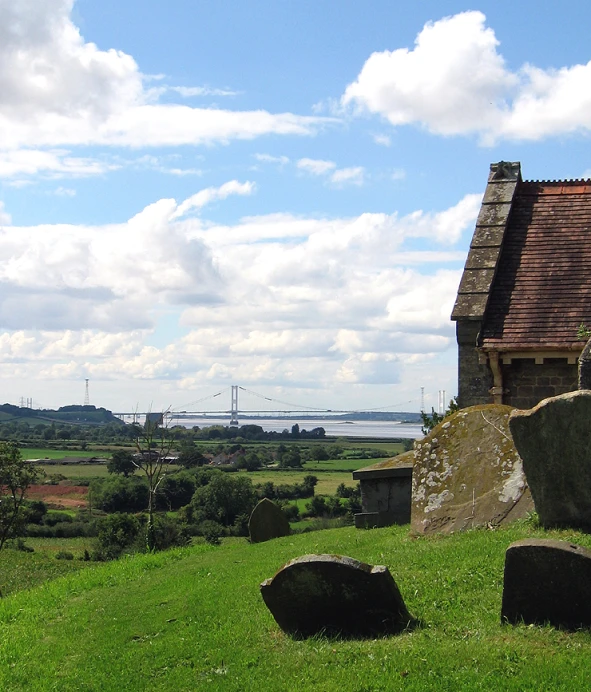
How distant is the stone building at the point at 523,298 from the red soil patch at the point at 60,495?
5500 centimetres

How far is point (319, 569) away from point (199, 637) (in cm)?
180

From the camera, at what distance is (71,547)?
52562 millimetres

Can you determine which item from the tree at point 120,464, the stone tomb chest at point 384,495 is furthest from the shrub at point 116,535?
the tree at point 120,464

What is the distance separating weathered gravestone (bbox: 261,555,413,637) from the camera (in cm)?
856

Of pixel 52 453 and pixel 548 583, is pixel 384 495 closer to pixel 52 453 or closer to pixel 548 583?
pixel 548 583

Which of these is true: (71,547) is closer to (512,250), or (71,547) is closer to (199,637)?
(512,250)

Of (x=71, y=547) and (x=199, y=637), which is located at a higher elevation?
(x=199, y=637)

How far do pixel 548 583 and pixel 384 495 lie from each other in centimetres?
1120

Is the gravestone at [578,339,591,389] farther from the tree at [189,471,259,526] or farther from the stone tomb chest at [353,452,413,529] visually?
the tree at [189,471,259,526]

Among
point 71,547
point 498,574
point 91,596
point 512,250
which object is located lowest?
point 71,547

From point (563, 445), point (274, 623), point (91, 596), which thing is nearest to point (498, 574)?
point (563, 445)

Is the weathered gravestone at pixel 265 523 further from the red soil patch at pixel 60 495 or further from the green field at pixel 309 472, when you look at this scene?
the red soil patch at pixel 60 495

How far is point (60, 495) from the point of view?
75.8 m

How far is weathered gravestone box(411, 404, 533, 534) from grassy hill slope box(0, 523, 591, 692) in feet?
1.74
